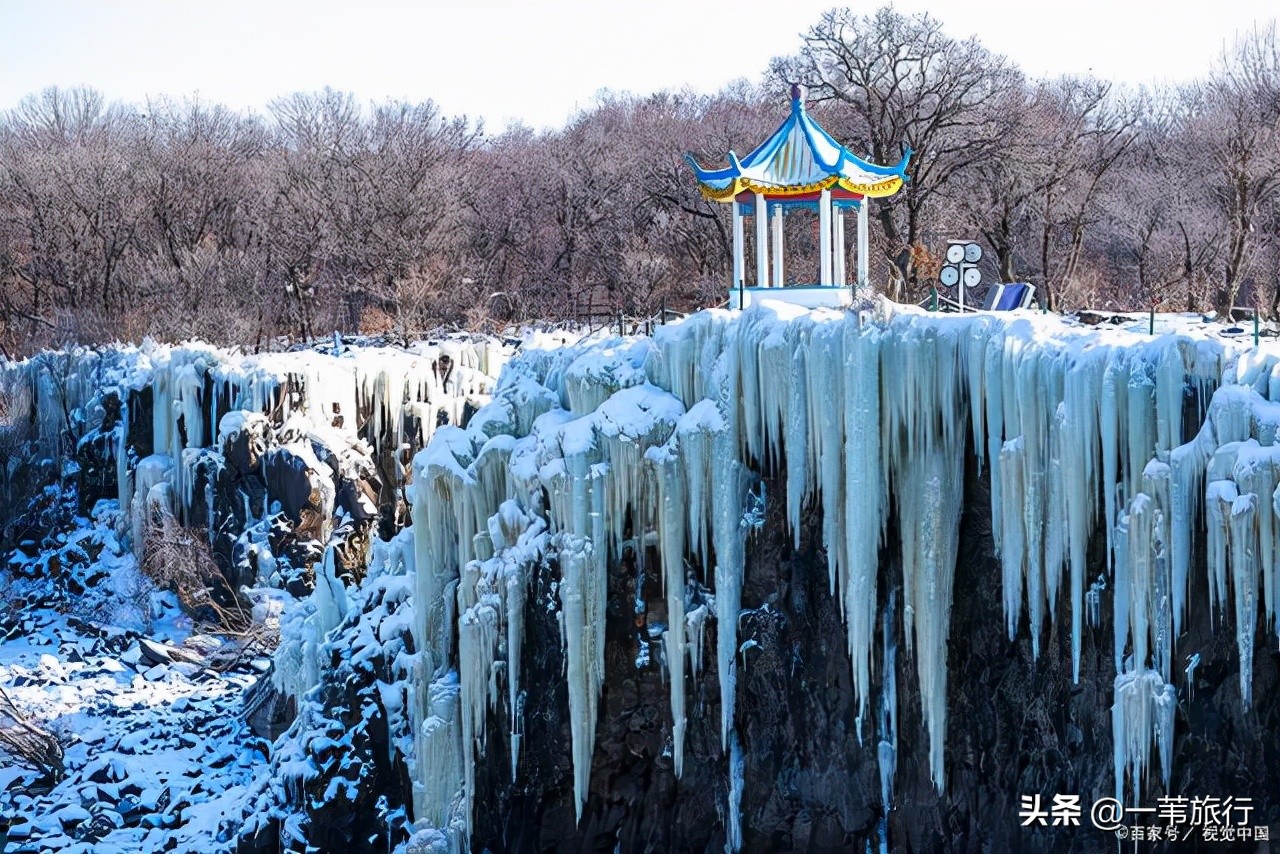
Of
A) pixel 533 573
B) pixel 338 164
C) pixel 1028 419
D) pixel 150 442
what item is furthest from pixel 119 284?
pixel 1028 419

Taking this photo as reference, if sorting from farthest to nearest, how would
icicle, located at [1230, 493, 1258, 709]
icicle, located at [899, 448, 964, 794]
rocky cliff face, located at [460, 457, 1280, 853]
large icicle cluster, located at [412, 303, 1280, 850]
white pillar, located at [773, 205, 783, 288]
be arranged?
white pillar, located at [773, 205, 783, 288]
icicle, located at [899, 448, 964, 794]
rocky cliff face, located at [460, 457, 1280, 853]
large icicle cluster, located at [412, 303, 1280, 850]
icicle, located at [1230, 493, 1258, 709]

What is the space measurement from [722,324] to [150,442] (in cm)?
1547

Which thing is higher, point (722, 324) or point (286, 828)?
point (722, 324)

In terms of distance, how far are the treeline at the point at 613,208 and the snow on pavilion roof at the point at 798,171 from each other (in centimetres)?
775

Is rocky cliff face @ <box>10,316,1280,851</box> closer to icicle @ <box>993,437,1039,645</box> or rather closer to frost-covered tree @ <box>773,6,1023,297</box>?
icicle @ <box>993,437,1039,645</box>

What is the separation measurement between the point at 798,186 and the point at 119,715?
12.1 m

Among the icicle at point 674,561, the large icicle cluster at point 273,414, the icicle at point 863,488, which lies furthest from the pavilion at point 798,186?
the large icicle cluster at point 273,414

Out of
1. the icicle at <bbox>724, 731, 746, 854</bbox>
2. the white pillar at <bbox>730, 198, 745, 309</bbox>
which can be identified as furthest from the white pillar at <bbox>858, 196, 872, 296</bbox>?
the icicle at <bbox>724, 731, 746, 854</bbox>

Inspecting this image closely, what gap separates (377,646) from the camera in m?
16.9

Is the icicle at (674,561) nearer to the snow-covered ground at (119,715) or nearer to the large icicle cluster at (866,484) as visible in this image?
the large icicle cluster at (866,484)

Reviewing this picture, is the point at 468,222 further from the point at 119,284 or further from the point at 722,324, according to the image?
the point at 722,324

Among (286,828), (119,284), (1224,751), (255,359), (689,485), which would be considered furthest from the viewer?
(119,284)

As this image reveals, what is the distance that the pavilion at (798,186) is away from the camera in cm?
1691

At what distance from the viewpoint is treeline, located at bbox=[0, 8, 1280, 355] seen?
100ft
